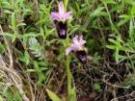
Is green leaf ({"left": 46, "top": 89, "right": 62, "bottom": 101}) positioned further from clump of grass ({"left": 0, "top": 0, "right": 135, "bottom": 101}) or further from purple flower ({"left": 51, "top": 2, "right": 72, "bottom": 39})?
purple flower ({"left": 51, "top": 2, "right": 72, "bottom": 39})

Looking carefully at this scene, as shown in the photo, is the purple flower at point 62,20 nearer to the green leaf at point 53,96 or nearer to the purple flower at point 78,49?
the purple flower at point 78,49

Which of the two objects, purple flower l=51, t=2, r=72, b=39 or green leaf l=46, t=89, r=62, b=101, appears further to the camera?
green leaf l=46, t=89, r=62, b=101

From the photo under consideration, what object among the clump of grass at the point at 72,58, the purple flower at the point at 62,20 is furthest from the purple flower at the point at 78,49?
the clump of grass at the point at 72,58

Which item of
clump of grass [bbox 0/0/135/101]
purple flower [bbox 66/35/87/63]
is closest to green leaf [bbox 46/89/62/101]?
clump of grass [bbox 0/0/135/101]

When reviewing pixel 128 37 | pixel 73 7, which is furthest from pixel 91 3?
pixel 128 37

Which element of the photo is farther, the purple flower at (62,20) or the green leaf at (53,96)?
the green leaf at (53,96)

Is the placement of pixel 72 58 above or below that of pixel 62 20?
below

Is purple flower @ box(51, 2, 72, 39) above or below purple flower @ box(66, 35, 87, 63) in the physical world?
above

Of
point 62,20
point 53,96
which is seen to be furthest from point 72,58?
point 62,20

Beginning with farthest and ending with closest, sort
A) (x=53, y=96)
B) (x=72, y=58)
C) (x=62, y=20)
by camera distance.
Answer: (x=72, y=58), (x=53, y=96), (x=62, y=20)

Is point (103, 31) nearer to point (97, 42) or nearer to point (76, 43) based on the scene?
point (97, 42)

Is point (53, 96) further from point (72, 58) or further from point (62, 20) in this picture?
point (62, 20)
